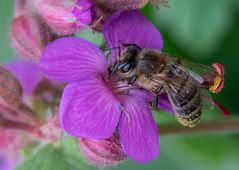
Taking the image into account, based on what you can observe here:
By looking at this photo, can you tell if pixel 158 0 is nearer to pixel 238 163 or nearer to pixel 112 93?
pixel 112 93

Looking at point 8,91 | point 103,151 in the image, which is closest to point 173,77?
point 103,151

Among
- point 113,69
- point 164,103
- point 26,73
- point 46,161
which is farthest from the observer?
point 26,73

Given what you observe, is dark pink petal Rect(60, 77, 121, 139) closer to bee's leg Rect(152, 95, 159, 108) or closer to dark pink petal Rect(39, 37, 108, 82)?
dark pink petal Rect(39, 37, 108, 82)

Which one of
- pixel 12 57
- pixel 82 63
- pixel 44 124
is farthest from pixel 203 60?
pixel 82 63

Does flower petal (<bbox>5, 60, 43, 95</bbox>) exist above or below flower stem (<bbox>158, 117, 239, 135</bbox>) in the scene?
below

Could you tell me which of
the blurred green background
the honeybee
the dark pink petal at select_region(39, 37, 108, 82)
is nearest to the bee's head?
the honeybee

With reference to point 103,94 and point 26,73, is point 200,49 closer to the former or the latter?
point 26,73

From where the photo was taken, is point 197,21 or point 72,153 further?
point 197,21

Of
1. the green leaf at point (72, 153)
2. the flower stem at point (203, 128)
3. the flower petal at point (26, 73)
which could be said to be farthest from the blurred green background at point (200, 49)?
the green leaf at point (72, 153)
